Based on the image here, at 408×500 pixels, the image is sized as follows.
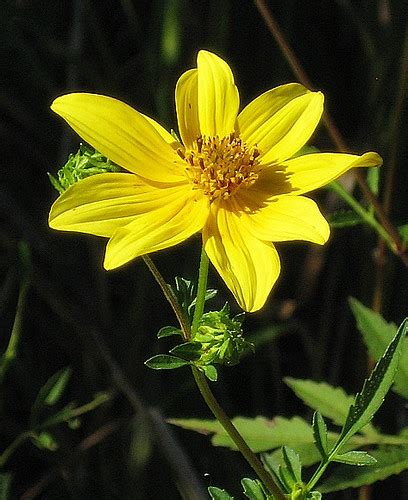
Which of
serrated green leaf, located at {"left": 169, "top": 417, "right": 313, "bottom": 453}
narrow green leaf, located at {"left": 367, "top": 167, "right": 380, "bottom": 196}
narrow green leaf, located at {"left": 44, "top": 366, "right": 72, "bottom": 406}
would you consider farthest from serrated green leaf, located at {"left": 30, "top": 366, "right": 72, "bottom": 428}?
narrow green leaf, located at {"left": 367, "top": 167, "right": 380, "bottom": 196}

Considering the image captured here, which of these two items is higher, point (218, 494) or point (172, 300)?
point (172, 300)

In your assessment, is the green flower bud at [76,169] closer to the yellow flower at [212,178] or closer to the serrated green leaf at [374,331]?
the yellow flower at [212,178]

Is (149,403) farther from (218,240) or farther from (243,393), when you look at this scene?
(218,240)

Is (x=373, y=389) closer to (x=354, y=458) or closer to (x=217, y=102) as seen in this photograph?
(x=354, y=458)

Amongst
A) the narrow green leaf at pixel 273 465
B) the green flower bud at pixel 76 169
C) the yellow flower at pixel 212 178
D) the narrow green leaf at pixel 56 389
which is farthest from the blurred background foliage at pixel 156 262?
the green flower bud at pixel 76 169

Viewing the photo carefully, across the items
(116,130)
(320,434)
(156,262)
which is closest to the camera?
(320,434)

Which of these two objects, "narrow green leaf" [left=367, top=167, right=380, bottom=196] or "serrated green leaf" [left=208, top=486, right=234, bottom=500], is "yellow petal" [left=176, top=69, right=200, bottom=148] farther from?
"serrated green leaf" [left=208, top=486, right=234, bottom=500]

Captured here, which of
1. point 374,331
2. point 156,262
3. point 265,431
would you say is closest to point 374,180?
point 374,331
